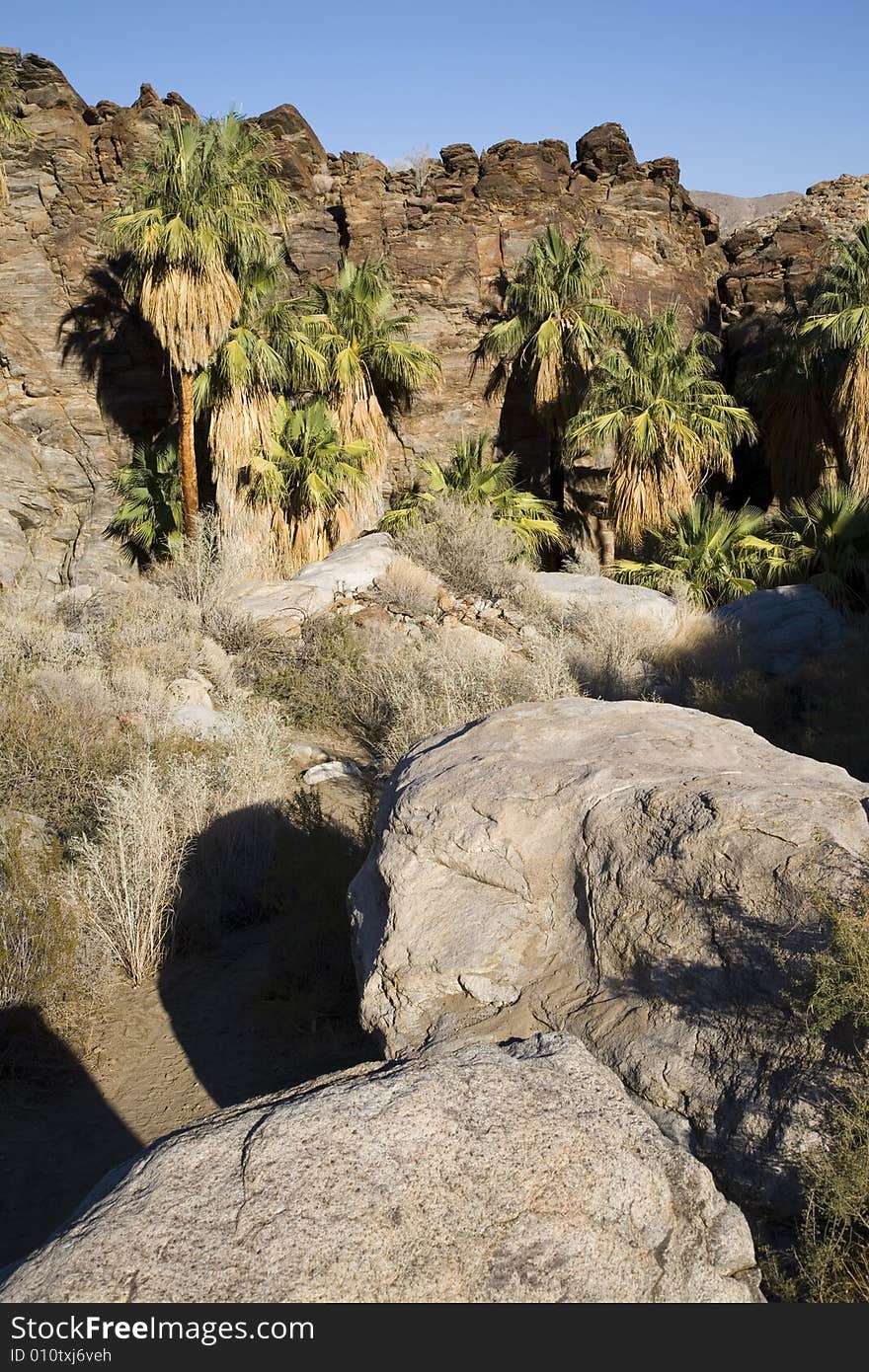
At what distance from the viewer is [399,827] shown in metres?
3.99

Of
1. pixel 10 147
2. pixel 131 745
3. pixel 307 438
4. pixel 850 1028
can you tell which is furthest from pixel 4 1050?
pixel 10 147

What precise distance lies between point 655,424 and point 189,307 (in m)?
8.22

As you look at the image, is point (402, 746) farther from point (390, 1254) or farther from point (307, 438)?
point (307, 438)

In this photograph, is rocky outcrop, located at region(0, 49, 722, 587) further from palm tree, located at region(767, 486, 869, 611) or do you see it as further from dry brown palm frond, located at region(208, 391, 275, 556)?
palm tree, located at region(767, 486, 869, 611)

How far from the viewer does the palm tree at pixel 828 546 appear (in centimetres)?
1373

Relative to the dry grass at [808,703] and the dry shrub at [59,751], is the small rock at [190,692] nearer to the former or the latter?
the dry shrub at [59,751]

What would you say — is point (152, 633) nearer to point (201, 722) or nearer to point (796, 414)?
point (201, 722)

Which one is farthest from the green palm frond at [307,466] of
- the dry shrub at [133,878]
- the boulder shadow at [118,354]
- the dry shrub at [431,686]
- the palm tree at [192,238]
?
the dry shrub at [133,878]

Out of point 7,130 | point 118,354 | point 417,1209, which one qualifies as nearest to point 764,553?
point 118,354

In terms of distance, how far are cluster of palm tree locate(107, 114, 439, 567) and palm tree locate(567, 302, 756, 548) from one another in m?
3.97

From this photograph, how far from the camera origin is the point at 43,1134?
4.24 m

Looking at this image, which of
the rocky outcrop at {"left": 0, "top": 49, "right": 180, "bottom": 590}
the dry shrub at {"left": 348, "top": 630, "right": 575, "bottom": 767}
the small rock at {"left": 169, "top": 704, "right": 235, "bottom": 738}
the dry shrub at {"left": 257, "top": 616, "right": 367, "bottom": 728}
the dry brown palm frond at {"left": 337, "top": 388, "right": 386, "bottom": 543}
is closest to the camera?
the dry shrub at {"left": 348, "top": 630, "right": 575, "bottom": 767}

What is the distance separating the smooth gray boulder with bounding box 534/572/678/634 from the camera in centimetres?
1230

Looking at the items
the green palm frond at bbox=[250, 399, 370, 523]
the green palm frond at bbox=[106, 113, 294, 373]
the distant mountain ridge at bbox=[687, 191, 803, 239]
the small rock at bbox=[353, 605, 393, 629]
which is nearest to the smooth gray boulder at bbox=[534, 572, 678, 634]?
the small rock at bbox=[353, 605, 393, 629]
